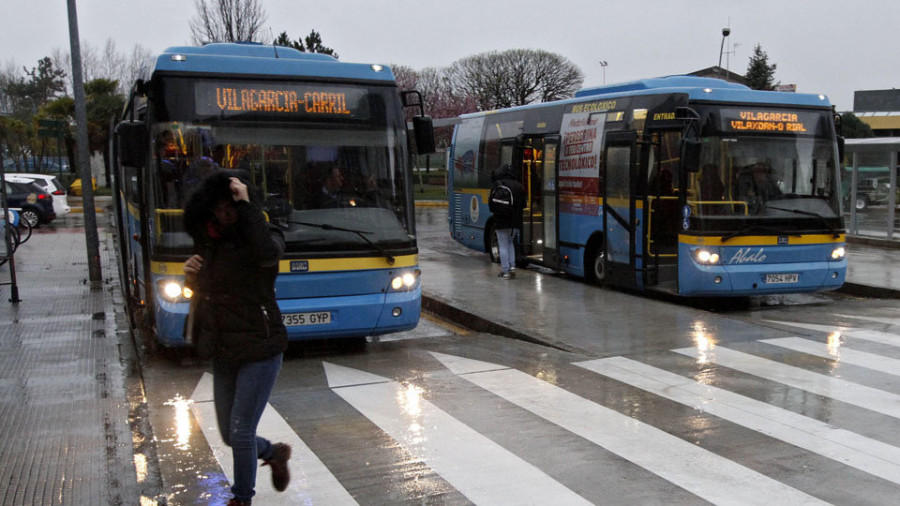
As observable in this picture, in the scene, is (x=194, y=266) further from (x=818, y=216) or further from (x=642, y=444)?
(x=818, y=216)

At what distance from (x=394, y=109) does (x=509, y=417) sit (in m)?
3.60

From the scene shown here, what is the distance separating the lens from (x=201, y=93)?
812 centimetres

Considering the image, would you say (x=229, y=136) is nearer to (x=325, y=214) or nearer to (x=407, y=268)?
(x=325, y=214)

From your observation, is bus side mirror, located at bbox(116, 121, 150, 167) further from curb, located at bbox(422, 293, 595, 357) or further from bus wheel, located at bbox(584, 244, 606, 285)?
bus wheel, located at bbox(584, 244, 606, 285)

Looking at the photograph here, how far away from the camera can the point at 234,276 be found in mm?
4387

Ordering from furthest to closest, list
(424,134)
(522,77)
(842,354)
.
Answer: (522,77) → (424,134) → (842,354)

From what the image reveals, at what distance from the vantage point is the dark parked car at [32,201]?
26.1 m

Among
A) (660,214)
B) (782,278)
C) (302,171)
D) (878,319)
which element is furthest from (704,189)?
(302,171)

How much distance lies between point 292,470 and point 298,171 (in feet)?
11.9

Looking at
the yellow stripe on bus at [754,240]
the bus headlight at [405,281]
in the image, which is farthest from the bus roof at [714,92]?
the bus headlight at [405,281]

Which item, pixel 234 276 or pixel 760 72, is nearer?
pixel 234 276

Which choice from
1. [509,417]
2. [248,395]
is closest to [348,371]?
[509,417]

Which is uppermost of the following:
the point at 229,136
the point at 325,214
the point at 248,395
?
the point at 229,136

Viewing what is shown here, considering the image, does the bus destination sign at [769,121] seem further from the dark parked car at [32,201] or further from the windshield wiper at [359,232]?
the dark parked car at [32,201]
